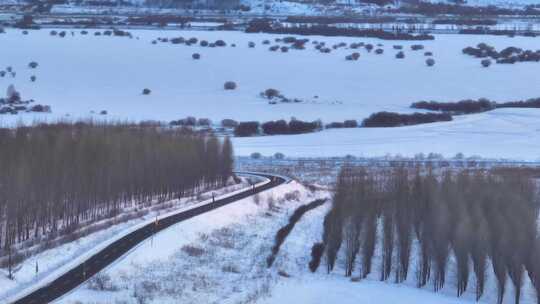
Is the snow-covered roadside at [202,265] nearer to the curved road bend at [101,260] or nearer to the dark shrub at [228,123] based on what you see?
the curved road bend at [101,260]

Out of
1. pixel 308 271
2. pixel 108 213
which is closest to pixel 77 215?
pixel 108 213

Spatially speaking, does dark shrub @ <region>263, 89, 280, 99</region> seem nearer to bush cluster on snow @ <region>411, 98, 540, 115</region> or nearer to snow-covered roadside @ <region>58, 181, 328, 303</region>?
bush cluster on snow @ <region>411, 98, 540, 115</region>

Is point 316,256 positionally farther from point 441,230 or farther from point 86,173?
point 86,173

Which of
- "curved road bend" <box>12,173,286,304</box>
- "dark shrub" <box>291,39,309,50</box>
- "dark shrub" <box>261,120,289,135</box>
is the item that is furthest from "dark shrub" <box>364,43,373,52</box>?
"curved road bend" <box>12,173,286,304</box>

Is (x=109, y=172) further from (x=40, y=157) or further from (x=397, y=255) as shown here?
(x=397, y=255)

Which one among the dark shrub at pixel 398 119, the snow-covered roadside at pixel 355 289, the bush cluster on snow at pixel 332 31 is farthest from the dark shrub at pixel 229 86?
the snow-covered roadside at pixel 355 289

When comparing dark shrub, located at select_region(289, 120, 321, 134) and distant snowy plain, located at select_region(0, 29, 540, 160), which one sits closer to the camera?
distant snowy plain, located at select_region(0, 29, 540, 160)

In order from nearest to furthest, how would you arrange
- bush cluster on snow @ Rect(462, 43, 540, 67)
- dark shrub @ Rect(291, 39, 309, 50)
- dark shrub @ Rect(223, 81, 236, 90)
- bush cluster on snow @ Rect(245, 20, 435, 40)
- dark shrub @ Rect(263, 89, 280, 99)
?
dark shrub @ Rect(263, 89, 280, 99)
dark shrub @ Rect(223, 81, 236, 90)
bush cluster on snow @ Rect(462, 43, 540, 67)
dark shrub @ Rect(291, 39, 309, 50)
bush cluster on snow @ Rect(245, 20, 435, 40)
